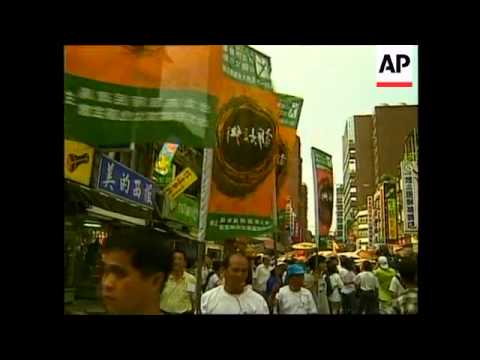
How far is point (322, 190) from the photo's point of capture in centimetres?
471

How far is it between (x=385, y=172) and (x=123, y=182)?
168 centimetres

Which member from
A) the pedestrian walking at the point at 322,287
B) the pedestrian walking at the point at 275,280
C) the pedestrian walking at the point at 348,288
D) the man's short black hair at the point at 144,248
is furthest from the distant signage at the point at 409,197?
the man's short black hair at the point at 144,248

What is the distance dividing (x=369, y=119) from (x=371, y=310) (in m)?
1.23

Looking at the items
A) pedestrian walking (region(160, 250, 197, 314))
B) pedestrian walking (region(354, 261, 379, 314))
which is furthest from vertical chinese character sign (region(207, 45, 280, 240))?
Result: pedestrian walking (region(354, 261, 379, 314))

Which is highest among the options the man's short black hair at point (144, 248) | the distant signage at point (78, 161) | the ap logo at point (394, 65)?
the ap logo at point (394, 65)

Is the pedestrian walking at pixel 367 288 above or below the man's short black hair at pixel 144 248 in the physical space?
below

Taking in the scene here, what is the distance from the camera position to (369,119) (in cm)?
464

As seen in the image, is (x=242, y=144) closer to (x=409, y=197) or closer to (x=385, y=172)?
(x=385, y=172)

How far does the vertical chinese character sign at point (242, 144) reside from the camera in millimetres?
4609

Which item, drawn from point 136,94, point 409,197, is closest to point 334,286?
point 409,197

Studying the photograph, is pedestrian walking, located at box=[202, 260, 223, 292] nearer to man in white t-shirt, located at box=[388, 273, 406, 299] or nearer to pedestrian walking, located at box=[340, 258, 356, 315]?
pedestrian walking, located at box=[340, 258, 356, 315]

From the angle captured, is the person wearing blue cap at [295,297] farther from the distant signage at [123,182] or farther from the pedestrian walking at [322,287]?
the distant signage at [123,182]

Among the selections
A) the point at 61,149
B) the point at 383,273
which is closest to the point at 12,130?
the point at 61,149

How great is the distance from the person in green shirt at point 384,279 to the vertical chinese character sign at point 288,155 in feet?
2.12
